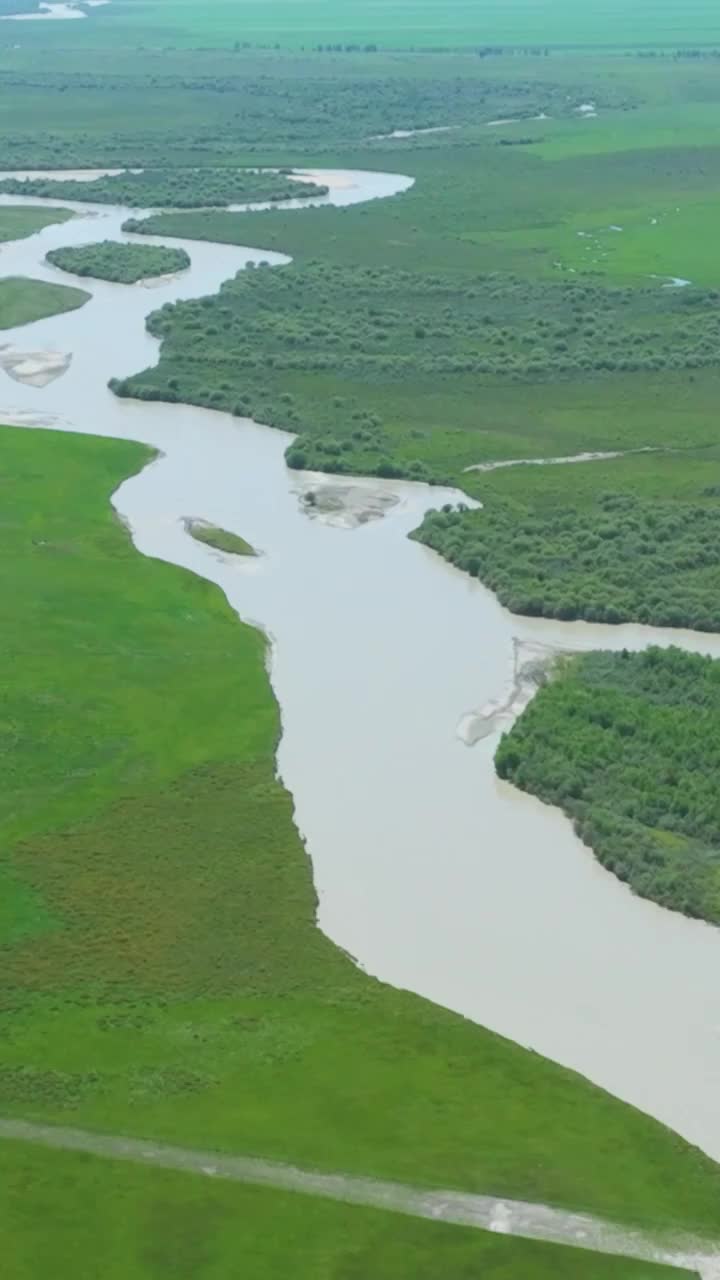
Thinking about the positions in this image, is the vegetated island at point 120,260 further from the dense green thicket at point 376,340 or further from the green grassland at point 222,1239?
the green grassland at point 222,1239

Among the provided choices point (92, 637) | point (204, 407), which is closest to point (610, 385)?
point (204, 407)

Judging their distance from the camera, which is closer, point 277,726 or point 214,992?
point 214,992

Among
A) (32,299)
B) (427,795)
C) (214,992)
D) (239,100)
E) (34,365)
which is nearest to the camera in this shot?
(214,992)

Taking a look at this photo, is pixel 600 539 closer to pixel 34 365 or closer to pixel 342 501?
pixel 342 501

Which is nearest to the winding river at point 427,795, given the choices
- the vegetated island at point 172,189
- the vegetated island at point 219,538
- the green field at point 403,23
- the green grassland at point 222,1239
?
the vegetated island at point 219,538

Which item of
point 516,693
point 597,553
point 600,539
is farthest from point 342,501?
point 516,693

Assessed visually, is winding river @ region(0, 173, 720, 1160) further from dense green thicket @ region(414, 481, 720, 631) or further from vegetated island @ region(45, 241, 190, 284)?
vegetated island @ region(45, 241, 190, 284)
